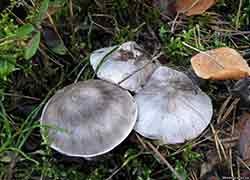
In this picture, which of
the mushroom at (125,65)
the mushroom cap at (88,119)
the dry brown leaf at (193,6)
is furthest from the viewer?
the dry brown leaf at (193,6)

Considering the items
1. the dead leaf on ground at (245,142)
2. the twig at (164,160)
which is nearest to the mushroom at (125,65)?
the twig at (164,160)

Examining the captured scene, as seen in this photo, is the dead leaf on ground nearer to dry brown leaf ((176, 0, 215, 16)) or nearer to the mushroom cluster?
the mushroom cluster

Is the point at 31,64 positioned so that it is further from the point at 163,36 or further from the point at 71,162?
the point at 163,36

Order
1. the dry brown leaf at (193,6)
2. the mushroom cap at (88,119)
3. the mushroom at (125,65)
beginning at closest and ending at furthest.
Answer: the mushroom cap at (88,119) → the mushroom at (125,65) → the dry brown leaf at (193,6)

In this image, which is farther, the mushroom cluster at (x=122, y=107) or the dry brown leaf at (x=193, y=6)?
the dry brown leaf at (x=193, y=6)

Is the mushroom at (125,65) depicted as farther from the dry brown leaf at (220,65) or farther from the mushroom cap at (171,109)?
the dry brown leaf at (220,65)

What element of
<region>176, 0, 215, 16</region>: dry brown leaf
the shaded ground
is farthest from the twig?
<region>176, 0, 215, 16</region>: dry brown leaf

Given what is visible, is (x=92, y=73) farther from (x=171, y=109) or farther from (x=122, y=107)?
(x=171, y=109)

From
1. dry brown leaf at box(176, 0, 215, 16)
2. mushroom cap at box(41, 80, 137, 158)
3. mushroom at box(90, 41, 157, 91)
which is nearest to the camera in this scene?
mushroom cap at box(41, 80, 137, 158)
